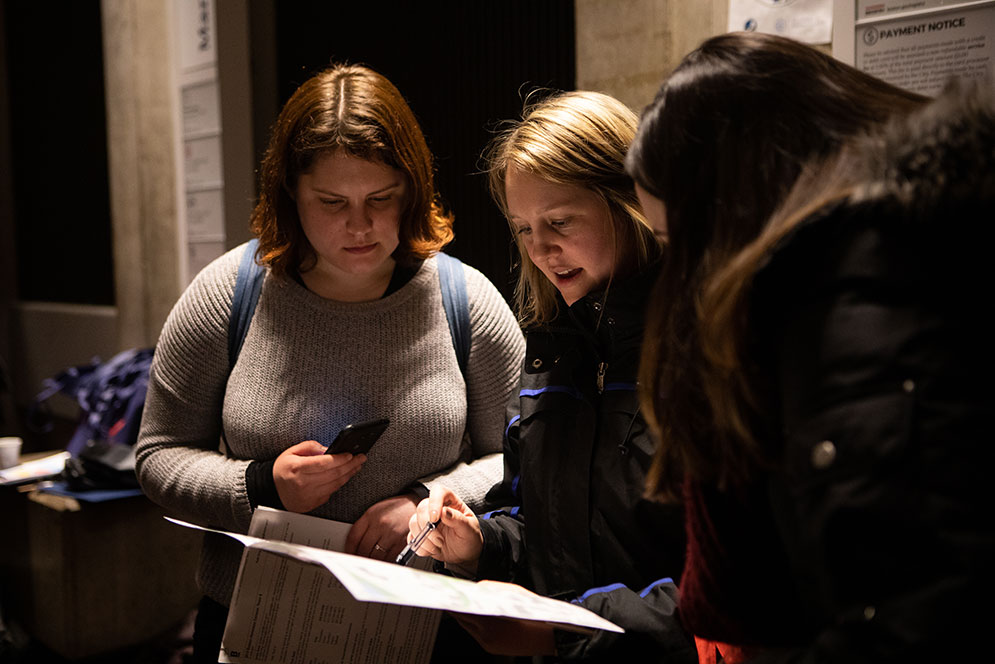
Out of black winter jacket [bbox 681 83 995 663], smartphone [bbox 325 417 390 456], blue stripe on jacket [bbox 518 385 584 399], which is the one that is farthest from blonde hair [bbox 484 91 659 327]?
black winter jacket [bbox 681 83 995 663]

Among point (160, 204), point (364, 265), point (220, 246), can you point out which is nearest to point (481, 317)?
point (364, 265)

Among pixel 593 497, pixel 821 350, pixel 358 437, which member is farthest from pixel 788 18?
pixel 821 350

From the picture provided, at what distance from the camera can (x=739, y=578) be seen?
3.12ft

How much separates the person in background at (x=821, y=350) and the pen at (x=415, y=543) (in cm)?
62

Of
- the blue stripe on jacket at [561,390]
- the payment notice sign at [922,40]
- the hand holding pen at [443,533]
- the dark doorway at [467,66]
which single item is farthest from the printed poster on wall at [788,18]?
the hand holding pen at [443,533]

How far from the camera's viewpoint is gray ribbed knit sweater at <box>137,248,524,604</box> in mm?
1807

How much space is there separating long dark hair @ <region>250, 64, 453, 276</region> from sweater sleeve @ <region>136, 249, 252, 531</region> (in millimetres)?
143

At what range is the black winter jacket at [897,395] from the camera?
2.21ft

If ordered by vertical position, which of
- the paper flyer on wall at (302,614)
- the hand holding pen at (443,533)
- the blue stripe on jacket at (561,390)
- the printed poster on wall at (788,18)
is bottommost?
the paper flyer on wall at (302,614)

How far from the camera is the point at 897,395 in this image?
69 cm

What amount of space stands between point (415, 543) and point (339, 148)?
81 centimetres

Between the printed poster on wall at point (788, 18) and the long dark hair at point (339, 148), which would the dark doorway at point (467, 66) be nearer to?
the printed poster on wall at point (788, 18)

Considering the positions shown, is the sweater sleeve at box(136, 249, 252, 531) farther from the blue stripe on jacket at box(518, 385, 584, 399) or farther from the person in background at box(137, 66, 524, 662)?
the blue stripe on jacket at box(518, 385, 584, 399)

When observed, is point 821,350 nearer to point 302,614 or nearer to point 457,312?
point 302,614
